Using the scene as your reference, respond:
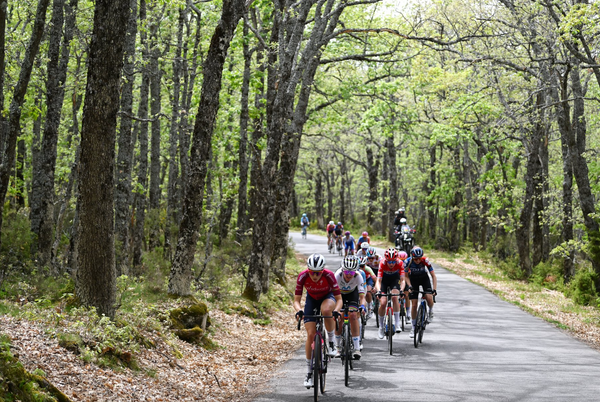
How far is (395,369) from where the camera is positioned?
10367mm

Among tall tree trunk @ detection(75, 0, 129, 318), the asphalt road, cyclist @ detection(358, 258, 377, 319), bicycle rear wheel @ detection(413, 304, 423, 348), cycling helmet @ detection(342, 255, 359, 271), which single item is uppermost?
tall tree trunk @ detection(75, 0, 129, 318)

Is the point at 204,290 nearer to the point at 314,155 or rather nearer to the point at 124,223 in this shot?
the point at 124,223

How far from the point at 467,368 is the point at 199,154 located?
21.8 ft

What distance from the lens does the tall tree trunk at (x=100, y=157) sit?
874 centimetres

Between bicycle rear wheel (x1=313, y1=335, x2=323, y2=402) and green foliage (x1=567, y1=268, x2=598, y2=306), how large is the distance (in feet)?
47.9

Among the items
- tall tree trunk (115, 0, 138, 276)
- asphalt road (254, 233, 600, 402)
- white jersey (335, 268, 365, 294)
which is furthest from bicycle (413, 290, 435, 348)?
tall tree trunk (115, 0, 138, 276)

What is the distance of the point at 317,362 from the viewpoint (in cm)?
838

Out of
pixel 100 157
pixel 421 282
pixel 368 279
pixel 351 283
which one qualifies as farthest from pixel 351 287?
pixel 100 157

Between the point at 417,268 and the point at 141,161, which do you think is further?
the point at 141,161

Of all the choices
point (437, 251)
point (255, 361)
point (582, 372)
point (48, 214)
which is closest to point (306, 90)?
point (48, 214)

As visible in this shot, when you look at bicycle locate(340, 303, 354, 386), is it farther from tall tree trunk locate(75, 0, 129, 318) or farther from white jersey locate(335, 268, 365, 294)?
tall tree trunk locate(75, 0, 129, 318)

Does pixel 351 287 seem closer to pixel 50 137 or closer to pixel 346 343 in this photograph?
pixel 346 343

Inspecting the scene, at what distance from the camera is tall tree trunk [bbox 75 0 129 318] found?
8742mm

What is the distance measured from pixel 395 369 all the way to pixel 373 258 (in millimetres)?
5199
